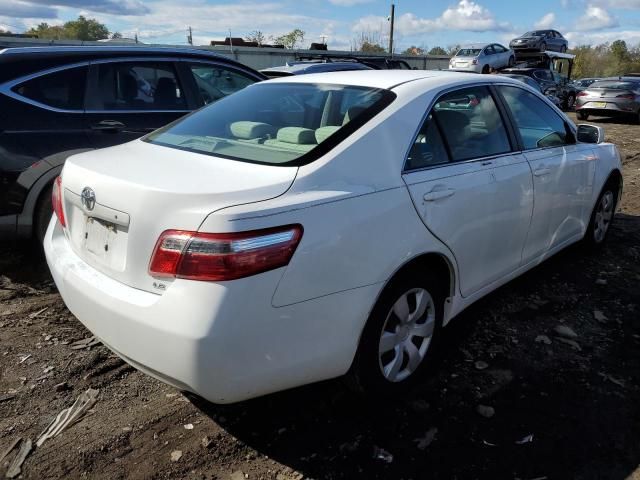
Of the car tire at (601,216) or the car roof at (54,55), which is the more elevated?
the car roof at (54,55)

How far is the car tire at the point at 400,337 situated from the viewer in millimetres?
2521

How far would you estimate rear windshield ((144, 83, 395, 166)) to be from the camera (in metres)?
2.55

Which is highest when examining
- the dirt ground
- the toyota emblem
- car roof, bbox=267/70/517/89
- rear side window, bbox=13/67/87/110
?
car roof, bbox=267/70/517/89

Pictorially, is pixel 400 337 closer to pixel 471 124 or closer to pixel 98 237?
pixel 471 124

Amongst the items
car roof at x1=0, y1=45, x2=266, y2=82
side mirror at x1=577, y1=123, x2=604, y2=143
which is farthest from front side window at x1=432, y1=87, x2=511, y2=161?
car roof at x1=0, y1=45, x2=266, y2=82

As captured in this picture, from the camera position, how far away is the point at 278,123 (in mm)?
2941

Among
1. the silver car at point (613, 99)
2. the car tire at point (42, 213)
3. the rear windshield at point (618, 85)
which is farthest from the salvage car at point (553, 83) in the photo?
the car tire at point (42, 213)

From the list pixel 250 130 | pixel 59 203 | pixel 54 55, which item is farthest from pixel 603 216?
pixel 54 55

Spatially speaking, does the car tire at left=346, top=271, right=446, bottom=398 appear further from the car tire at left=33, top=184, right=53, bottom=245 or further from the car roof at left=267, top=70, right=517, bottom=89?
the car tire at left=33, top=184, right=53, bottom=245

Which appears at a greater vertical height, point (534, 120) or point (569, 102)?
point (569, 102)

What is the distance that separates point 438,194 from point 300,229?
93cm

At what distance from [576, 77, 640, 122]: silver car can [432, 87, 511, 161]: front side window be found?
50.8 ft

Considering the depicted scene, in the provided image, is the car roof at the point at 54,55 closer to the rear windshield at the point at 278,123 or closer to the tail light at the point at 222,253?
the rear windshield at the point at 278,123

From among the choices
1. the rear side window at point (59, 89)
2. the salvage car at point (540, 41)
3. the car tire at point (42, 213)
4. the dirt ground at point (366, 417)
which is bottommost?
the dirt ground at point (366, 417)
